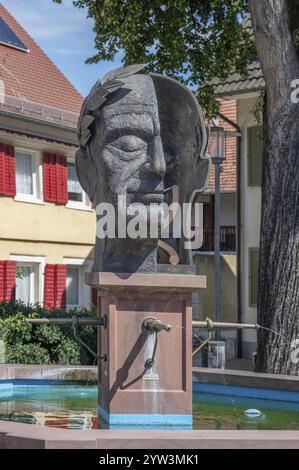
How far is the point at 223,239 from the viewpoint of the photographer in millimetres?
34406

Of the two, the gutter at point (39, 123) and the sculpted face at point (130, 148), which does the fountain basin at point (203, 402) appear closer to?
the sculpted face at point (130, 148)

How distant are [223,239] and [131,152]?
26234 millimetres

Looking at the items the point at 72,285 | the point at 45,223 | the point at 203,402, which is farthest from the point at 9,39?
the point at 203,402

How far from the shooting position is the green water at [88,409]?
8.91 m

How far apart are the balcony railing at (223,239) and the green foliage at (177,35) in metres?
15.3

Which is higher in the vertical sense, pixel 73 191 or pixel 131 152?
pixel 73 191

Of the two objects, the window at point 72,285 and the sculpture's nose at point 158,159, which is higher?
the sculpture's nose at point 158,159

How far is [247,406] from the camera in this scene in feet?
33.4

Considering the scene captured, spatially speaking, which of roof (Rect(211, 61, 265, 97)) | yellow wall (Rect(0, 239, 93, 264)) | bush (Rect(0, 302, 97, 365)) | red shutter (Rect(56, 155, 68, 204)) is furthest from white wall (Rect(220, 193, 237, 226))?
bush (Rect(0, 302, 97, 365))

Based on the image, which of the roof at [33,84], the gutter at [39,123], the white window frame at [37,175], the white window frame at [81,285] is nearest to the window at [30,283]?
the white window frame at [81,285]

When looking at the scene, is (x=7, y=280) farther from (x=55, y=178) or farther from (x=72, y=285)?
(x=72, y=285)

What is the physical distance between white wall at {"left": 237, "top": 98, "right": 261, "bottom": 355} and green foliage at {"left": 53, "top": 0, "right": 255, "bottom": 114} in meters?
7.44

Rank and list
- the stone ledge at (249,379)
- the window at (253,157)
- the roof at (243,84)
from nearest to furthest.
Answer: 1. the stone ledge at (249,379)
2. the roof at (243,84)
3. the window at (253,157)
